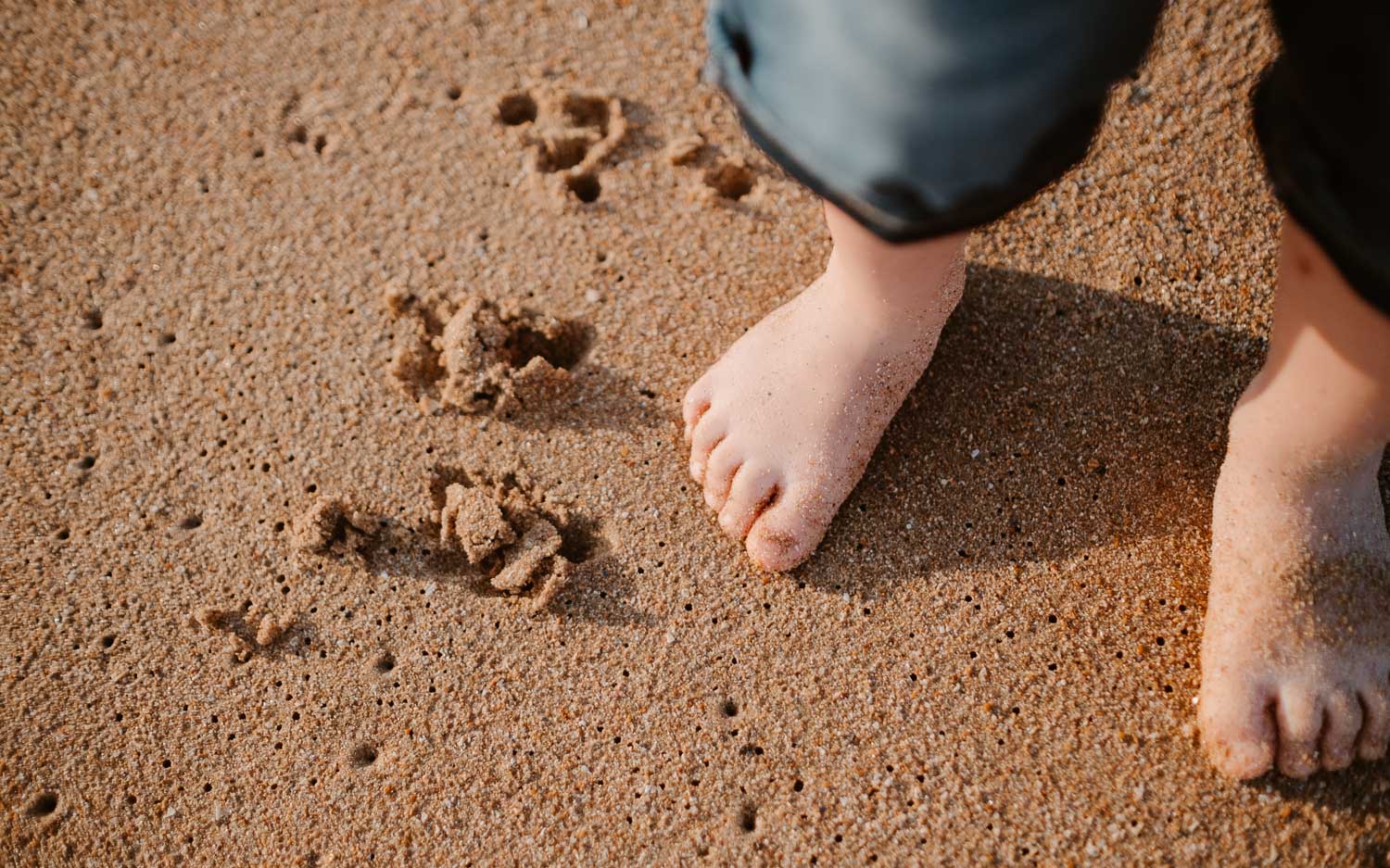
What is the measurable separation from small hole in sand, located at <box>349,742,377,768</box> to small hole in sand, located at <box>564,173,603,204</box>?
0.90 meters

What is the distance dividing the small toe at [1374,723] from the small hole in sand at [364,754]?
4.25 ft

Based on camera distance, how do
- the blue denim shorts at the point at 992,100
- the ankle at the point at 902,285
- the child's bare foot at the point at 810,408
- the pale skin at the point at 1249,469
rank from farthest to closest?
the child's bare foot at the point at 810,408, the ankle at the point at 902,285, the pale skin at the point at 1249,469, the blue denim shorts at the point at 992,100

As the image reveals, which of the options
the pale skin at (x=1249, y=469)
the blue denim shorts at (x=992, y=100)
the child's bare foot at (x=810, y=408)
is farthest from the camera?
the child's bare foot at (x=810, y=408)

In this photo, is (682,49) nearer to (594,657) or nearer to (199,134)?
(199,134)

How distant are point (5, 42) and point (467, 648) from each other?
143 centimetres

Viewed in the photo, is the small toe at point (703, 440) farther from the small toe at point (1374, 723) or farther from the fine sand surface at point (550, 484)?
the small toe at point (1374, 723)

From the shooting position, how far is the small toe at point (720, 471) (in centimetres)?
131

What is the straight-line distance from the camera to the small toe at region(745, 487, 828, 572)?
50.1 inches

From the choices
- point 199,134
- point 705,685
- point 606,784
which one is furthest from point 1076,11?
point 199,134

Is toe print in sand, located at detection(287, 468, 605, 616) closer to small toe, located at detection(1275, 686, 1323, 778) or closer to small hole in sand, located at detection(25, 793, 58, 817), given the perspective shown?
small hole in sand, located at detection(25, 793, 58, 817)

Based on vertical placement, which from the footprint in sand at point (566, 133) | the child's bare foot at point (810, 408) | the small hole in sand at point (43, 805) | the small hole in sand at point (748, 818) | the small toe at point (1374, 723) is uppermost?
the footprint in sand at point (566, 133)

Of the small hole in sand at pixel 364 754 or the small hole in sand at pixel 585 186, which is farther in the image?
the small hole in sand at pixel 585 186

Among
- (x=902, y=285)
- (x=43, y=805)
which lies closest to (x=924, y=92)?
(x=902, y=285)

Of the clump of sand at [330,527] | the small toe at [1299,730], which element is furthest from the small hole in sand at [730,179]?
the small toe at [1299,730]
